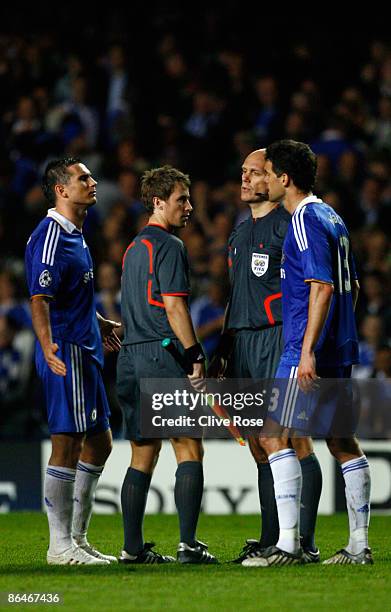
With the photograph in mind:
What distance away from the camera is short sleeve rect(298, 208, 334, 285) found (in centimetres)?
617

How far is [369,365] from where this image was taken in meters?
11.1

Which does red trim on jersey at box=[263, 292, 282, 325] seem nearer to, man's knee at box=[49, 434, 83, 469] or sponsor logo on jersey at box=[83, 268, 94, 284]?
sponsor logo on jersey at box=[83, 268, 94, 284]

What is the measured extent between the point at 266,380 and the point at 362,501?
2.64 feet

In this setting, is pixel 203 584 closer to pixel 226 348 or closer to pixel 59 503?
pixel 59 503

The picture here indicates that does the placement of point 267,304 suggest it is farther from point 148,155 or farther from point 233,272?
point 148,155

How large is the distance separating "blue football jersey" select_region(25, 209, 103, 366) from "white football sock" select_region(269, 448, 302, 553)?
1181 millimetres

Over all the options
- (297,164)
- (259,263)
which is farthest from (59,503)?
(297,164)

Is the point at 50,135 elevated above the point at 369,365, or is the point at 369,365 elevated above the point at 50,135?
the point at 50,135

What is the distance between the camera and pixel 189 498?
21.3 ft

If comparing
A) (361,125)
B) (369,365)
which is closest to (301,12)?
(361,125)

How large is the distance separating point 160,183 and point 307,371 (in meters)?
1.41

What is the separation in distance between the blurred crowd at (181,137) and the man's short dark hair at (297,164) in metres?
4.60

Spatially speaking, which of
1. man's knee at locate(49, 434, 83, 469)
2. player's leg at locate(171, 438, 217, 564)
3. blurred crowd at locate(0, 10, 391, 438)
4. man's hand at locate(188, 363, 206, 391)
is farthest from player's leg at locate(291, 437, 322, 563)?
blurred crowd at locate(0, 10, 391, 438)

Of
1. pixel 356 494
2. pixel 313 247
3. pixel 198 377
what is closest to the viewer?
pixel 313 247
